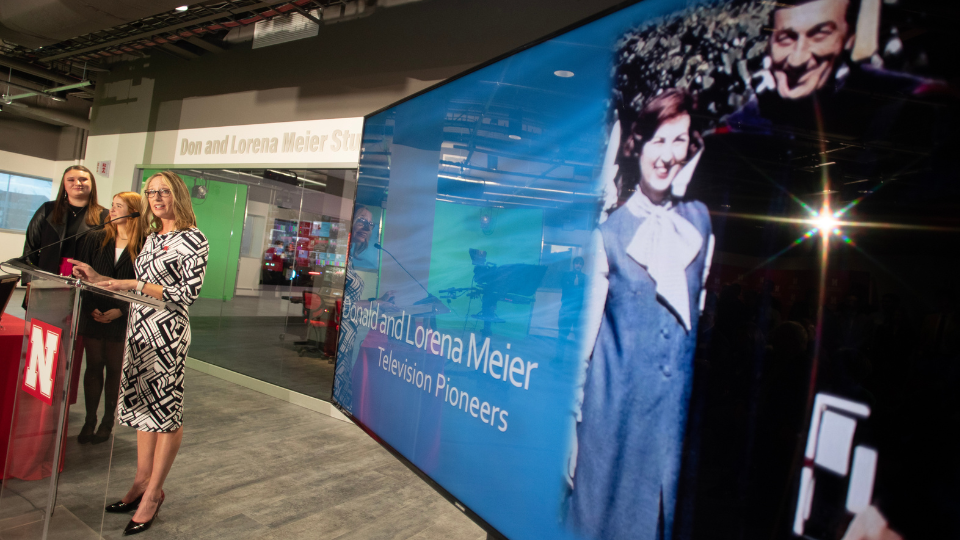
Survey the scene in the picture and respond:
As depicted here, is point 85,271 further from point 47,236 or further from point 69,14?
point 69,14

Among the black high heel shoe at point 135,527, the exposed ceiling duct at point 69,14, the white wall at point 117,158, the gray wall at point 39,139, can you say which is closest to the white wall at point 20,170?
the gray wall at point 39,139

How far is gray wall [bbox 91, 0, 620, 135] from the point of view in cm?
420

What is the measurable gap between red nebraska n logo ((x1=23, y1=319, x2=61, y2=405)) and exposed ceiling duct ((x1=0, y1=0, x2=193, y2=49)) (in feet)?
11.5

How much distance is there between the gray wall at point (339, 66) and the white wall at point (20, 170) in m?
8.55

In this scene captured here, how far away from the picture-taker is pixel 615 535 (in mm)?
1024

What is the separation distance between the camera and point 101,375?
200 cm

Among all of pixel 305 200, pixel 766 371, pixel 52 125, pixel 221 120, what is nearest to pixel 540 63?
pixel 766 371

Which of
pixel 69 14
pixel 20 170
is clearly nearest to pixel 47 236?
pixel 69 14

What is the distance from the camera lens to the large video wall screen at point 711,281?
68 centimetres

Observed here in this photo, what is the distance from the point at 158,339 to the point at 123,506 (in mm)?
947

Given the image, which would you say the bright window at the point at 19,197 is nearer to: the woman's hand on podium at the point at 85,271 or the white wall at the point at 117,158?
the white wall at the point at 117,158

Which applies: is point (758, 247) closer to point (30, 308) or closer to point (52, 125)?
point (30, 308)

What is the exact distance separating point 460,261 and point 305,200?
13.9 feet

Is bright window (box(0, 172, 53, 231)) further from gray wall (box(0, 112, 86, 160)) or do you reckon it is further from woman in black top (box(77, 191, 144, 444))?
woman in black top (box(77, 191, 144, 444))
